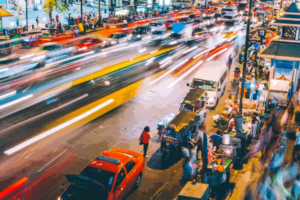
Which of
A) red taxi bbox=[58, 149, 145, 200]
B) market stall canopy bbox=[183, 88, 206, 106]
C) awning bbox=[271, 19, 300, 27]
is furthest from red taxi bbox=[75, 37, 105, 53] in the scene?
red taxi bbox=[58, 149, 145, 200]

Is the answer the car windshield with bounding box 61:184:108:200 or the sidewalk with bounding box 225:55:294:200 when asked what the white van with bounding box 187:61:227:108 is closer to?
the sidewalk with bounding box 225:55:294:200

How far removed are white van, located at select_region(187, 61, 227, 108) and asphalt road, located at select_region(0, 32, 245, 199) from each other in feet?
2.18

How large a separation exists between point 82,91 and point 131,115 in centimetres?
521

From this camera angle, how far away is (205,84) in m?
20.3

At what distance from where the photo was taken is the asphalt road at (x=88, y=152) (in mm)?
11898

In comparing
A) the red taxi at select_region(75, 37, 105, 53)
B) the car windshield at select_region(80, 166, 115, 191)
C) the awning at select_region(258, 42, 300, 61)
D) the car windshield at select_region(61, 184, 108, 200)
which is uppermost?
the awning at select_region(258, 42, 300, 61)

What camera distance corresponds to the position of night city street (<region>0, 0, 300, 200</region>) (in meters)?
11.5

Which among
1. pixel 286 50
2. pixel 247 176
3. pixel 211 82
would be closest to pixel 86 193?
pixel 247 176

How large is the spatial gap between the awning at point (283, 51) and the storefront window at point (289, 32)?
464 millimetres

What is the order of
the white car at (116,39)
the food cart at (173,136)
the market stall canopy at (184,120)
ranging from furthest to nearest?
the white car at (116,39) → the market stall canopy at (184,120) → the food cart at (173,136)

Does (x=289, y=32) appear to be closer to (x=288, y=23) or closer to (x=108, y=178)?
(x=288, y=23)

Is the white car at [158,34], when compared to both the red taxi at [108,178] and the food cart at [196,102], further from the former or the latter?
the red taxi at [108,178]

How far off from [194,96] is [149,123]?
2.89 m

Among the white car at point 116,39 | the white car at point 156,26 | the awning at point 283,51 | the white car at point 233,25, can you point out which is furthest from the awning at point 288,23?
the white car at point 233,25
